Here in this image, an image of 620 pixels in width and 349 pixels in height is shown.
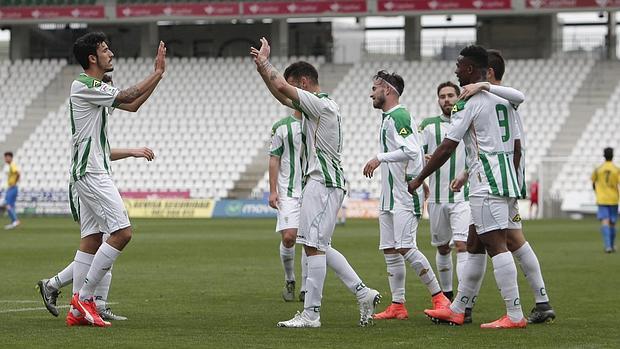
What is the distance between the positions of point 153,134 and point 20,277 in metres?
32.3

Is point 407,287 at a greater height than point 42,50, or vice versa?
point 42,50

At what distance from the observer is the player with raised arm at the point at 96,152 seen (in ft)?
32.3

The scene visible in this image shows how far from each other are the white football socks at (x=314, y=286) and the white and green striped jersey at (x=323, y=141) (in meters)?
0.64

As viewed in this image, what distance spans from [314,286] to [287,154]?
363 cm

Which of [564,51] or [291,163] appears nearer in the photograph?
[291,163]

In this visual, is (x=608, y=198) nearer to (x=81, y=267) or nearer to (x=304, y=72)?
(x=304, y=72)

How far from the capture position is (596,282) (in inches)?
588

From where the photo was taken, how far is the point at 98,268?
9852mm

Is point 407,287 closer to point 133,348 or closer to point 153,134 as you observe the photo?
point 133,348

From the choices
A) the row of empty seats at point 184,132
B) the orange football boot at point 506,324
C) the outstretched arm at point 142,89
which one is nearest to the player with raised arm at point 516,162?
the orange football boot at point 506,324

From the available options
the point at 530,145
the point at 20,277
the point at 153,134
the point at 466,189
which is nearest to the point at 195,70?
the point at 153,134

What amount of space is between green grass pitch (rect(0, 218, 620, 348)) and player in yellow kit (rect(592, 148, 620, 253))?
426 mm

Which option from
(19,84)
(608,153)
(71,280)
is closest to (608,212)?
(608,153)

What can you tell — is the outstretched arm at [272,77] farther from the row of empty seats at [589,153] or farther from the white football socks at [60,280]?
the row of empty seats at [589,153]
